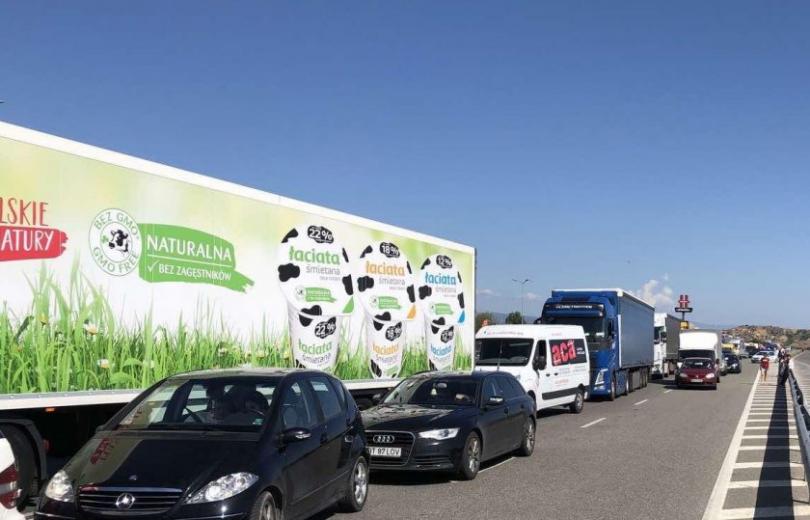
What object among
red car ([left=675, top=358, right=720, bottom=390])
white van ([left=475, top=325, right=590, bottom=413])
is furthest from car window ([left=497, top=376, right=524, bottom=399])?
red car ([left=675, top=358, right=720, bottom=390])

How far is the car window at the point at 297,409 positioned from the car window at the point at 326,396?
0.20m

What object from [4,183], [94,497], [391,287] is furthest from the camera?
[391,287]

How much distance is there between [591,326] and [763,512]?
744 inches

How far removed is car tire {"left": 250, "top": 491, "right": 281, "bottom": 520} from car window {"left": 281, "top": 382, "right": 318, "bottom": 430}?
75 centimetres

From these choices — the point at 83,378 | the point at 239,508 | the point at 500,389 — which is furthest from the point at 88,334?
the point at 500,389

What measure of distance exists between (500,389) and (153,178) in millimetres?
6081

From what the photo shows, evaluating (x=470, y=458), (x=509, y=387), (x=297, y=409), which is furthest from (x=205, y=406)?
(x=509, y=387)

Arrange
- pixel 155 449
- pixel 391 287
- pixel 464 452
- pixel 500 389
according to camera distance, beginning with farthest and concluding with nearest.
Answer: pixel 391 287
pixel 500 389
pixel 464 452
pixel 155 449

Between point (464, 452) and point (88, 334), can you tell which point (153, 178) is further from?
point (464, 452)

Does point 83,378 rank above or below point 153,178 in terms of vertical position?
below

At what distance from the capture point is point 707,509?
9.04 m

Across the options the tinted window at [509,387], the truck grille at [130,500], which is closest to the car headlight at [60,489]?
the truck grille at [130,500]

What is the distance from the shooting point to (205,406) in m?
7.52

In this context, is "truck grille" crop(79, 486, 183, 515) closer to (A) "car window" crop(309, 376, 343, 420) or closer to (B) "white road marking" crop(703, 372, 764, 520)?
(A) "car window" crop(309, 376, 343, 420)
